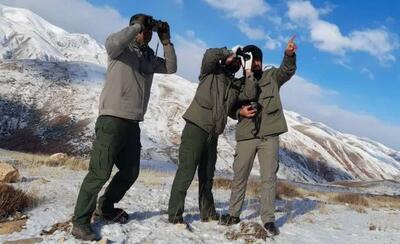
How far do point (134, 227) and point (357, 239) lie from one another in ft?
11.6

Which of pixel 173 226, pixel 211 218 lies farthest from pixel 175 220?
pixel 211 218

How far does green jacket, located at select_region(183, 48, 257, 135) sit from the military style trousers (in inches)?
27.9

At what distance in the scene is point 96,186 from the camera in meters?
6.13

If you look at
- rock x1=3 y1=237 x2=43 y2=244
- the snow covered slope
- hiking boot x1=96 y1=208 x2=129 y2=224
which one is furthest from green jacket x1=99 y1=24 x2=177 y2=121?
the snow covered slope

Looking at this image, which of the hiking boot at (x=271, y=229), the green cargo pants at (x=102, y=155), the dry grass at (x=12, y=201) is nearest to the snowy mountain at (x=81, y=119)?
the hiking boot at (x=271, y=229)

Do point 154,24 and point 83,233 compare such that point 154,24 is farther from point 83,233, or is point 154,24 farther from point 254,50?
point 83,233

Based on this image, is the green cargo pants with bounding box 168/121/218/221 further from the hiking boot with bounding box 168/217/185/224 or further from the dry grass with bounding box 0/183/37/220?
the dry grass with bounding box 0/183/37/220

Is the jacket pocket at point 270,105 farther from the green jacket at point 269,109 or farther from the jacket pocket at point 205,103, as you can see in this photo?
the jacket pocket at point 205,103

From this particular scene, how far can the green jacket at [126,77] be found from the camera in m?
6.23

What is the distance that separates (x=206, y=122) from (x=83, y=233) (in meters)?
2.42

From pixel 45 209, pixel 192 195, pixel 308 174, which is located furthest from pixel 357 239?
pixel 308 174

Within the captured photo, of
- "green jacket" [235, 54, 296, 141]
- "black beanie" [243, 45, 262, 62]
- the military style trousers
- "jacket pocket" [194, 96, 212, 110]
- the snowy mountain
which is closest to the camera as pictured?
"jacket pocket" [194, 96, 212, 110]

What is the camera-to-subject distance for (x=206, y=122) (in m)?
7.21

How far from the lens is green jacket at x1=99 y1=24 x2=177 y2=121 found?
20.4ft
